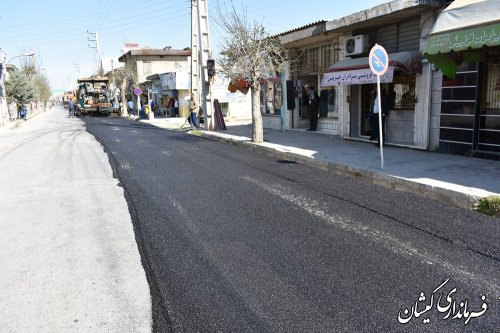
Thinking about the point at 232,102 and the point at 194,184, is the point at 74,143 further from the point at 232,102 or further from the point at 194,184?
the point at 232,102

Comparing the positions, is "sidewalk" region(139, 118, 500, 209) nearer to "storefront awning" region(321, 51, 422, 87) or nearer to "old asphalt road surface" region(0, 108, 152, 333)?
"storefront awning" region(321, 51, 422, 87)

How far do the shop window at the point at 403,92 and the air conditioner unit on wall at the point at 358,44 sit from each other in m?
1.60

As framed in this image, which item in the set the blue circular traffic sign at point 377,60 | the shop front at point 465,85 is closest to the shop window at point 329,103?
the shop front at point 465,85

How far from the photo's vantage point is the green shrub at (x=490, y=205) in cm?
606

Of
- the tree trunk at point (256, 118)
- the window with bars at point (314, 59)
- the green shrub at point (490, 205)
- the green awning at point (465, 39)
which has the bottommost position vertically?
the green shrub at point (490, 205)

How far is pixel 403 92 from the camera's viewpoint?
12.8 meters

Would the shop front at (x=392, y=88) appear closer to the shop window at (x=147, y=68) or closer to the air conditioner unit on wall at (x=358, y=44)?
the air conditioner unit on wall at (x=358, y=44)

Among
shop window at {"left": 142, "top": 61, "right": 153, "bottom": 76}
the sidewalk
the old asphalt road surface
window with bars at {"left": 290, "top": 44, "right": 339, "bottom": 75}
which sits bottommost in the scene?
the old asphalt road surface

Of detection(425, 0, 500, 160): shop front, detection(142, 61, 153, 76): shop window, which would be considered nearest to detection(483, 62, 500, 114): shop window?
detection(425, 0, 500, 160): shop front

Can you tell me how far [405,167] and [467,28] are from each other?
3025 mm

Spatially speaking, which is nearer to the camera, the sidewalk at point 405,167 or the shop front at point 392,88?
the sidewalk at point 405,167

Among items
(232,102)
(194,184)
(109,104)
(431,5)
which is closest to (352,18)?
(431,5)

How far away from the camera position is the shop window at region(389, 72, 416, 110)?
12477 mm

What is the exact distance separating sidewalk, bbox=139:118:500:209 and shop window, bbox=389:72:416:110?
4.64ft
